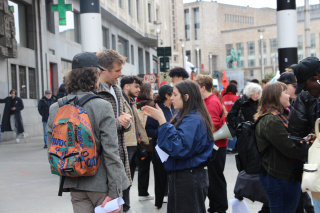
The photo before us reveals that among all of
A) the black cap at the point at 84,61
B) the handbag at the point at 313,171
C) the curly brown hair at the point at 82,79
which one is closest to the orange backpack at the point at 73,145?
the curly brown hair at the point at 82,79

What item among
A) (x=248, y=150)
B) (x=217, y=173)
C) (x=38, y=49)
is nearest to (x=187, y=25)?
(x=38, y=49)

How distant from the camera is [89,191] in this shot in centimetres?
338

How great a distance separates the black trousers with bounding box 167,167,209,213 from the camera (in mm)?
4121

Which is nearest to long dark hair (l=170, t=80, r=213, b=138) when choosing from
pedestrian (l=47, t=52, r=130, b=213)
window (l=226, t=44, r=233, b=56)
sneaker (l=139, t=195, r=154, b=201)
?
pedestrian (l=47, t=52, r=130, b=213)

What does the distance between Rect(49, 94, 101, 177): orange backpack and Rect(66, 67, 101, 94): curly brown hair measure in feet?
0.67

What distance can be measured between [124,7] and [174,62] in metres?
67.0

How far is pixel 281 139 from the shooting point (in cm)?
429

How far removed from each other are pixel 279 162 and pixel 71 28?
2350 cm

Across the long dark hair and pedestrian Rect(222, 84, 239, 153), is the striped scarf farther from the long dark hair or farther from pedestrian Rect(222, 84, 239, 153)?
pedestrian Rect(222, 84, 239, 153)

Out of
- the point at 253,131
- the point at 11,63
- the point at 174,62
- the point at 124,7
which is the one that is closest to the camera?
the point at 253,131

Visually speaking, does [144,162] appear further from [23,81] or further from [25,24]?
[25,24]

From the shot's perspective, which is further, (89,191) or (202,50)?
(202,50)

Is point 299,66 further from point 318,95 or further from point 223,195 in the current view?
point 223,195

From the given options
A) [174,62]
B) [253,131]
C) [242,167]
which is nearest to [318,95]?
[253,131]
